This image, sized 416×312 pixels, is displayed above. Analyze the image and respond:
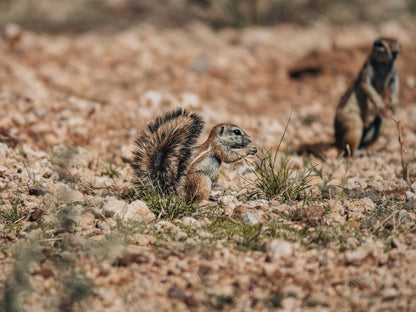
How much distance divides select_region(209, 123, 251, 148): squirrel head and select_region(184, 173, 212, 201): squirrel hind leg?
0.38m

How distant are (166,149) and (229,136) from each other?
63 centimetres

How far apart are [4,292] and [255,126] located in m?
4.69

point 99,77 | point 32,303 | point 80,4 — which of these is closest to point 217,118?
point 99,77

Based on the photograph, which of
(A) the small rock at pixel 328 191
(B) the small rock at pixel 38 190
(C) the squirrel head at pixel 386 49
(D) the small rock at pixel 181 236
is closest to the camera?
(D) the small rock at pixel 181 236

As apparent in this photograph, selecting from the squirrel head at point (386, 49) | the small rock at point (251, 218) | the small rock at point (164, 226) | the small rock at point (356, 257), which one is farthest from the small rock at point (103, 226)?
the squirrel head at point (386, 49)

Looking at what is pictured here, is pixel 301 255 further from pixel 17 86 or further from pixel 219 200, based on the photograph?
pixel 17 86

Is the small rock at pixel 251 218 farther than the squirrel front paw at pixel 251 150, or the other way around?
the squirrel front paw at pixel 251 150

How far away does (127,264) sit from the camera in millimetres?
2963

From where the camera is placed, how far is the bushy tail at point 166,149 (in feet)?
12.5

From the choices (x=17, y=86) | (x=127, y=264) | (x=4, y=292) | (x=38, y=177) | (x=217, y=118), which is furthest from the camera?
(x=17, y=86)

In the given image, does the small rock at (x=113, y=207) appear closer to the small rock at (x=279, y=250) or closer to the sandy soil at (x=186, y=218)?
the sandy soil at (x=186, y=218)

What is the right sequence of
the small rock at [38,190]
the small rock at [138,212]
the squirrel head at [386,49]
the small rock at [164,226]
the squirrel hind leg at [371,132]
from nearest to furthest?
the small rock at [164,226] → the small rock at [138,212] → the small rock at [38,190] → the squirrel head at [386,49] → the squirrel hind leg at [371,132]

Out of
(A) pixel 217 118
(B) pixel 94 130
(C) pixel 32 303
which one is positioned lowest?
(C) pixel 32 303

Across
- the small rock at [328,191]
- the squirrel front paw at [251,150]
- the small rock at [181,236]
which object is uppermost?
the squirrel front paw at [251,150]
